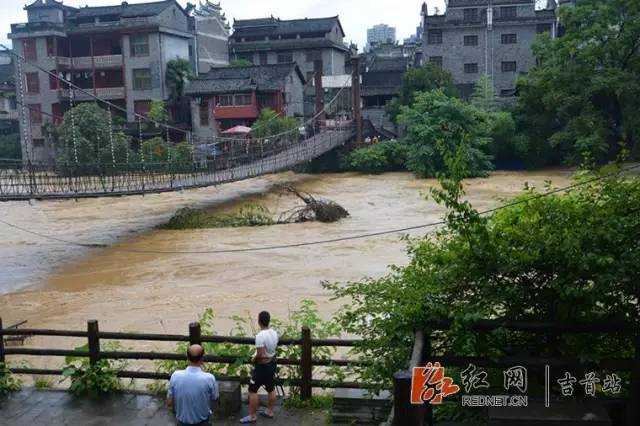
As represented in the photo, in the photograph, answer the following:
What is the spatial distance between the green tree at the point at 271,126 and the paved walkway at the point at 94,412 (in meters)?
26.8

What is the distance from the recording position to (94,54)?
120 ft

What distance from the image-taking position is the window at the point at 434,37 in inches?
1412

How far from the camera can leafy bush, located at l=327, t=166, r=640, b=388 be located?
318 centimetres

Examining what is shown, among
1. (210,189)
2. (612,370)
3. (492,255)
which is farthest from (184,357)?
(210,189)

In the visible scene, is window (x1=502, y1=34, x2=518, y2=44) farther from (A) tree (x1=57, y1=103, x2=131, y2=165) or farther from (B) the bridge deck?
(A) tree (x1=57, y1=103, x2=131, y2=165)

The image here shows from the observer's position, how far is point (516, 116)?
30703 mm

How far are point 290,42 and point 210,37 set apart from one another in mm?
4904

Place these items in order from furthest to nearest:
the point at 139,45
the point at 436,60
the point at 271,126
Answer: the point at 436,60 → the point at 139,45 → the point at 271,126

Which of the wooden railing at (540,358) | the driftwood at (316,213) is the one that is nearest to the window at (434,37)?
the driftwood at (316,213)

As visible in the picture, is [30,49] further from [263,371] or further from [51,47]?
[263,371]

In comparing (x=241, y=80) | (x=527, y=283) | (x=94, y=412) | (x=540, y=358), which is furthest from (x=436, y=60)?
(x=540, y=358)

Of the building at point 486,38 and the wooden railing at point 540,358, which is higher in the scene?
the building at point 486,38

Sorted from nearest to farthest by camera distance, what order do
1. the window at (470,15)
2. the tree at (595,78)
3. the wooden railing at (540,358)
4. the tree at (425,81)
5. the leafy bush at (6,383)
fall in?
the wooden railing at (540,358) → the leafy bush at (6,383) → the tree at (595,78) → the tree at (425,81) → the window at (470,15)

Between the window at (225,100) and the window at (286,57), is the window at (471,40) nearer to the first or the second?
the window at (286,57)
